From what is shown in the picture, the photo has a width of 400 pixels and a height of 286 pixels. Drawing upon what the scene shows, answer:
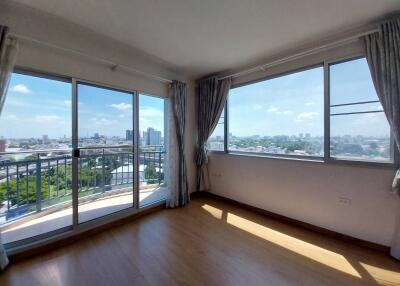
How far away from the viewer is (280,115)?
2848 mm

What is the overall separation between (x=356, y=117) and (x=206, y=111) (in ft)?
7.50

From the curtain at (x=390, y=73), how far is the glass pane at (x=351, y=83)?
146mm

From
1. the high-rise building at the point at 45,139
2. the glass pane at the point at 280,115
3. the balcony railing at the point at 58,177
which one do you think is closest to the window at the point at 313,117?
the glass pane at the point at 280,115

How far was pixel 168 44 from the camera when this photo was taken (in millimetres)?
2420

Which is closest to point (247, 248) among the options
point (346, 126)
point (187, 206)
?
point (187, 206)

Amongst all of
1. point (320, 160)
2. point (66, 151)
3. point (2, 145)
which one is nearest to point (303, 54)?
point (320, 160)

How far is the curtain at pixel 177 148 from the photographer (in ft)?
10.5

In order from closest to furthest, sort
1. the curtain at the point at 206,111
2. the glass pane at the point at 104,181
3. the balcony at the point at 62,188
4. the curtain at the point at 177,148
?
1. the balcony at the point at 62,188
2. the glass pane at the point at 104,181
3. the curtain at the point at 177,148
4. the curtain at the point at 206,111

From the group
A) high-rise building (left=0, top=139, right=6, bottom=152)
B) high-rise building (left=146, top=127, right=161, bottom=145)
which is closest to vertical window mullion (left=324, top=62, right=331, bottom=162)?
high-rise building (left=146, top=127, right=161, bottom=145)

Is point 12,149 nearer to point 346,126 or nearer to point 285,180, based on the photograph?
point 285,180

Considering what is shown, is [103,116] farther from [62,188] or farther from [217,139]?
[217,139]

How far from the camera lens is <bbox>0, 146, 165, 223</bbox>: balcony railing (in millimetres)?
2400

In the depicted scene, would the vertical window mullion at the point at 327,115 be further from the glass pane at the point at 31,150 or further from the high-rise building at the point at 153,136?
the glass pane at the point at 31,150

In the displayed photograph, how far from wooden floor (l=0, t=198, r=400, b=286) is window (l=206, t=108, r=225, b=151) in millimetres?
1608
